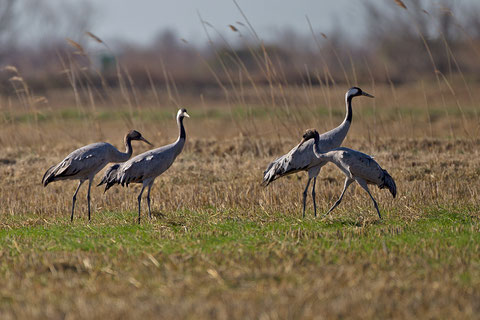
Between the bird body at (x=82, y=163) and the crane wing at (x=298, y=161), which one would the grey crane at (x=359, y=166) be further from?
the bird body at (x=82, y=163)

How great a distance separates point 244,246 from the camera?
6.18 meters

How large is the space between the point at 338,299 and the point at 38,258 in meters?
2.84

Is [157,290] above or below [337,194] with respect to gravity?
above

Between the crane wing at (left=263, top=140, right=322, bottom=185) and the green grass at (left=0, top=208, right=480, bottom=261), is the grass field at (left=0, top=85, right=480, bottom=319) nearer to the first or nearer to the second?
the green grass at (left=0, top=208, right=480, bottom=261)

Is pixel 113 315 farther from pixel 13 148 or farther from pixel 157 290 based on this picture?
pixel 13 148

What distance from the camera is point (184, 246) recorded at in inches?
244

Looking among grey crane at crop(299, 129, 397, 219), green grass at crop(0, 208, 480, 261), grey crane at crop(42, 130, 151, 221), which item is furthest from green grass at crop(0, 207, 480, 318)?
grey crane at crop(42, 130, 151, 221)

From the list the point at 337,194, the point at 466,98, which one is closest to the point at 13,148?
the point at 337,194

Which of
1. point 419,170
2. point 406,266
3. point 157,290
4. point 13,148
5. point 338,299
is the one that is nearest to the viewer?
point 338,299

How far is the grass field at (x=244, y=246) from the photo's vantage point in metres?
4.40

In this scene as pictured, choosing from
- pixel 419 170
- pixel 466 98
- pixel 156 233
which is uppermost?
pixel 156 233

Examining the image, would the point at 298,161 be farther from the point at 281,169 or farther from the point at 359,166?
the point at 359,166

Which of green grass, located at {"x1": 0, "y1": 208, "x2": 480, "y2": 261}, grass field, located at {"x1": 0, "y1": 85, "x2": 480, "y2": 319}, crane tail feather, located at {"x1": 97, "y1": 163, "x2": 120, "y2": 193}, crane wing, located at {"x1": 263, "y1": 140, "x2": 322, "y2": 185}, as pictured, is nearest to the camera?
grass field, located at {"x1": 0, "y1": 85, "x2": 480, "y2": 319}

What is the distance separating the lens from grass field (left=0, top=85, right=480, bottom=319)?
173 inches
